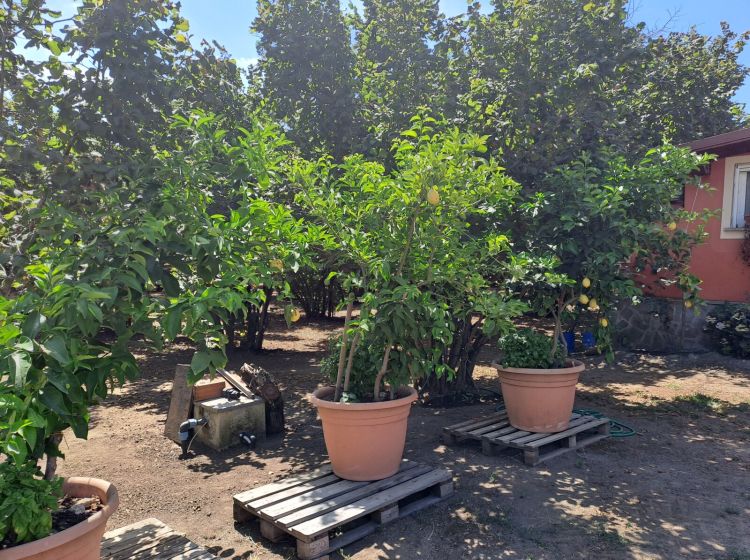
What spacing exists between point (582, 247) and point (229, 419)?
3.48 meters

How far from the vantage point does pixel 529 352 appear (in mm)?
4832

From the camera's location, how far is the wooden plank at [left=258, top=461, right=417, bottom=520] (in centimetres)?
315

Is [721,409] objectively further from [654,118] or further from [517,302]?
[654,118]

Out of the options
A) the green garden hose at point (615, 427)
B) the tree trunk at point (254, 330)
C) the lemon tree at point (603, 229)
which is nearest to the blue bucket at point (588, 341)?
the green garden hose at point (615, 427)

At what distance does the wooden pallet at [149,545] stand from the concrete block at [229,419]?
1663mm

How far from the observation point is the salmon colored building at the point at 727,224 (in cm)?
854

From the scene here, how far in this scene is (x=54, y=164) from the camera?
3.56m

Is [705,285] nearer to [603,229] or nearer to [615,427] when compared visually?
[615,427]

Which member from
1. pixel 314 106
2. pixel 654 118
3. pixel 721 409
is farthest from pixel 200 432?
pixel 654 118

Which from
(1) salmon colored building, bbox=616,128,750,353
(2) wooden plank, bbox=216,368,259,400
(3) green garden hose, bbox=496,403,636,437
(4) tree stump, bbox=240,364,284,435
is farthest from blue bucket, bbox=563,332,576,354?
(2) wooden plank, bbox=216,368,259,400

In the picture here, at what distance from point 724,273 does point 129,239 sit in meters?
9.28

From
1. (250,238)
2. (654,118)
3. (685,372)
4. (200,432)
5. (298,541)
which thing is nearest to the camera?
(250,238)

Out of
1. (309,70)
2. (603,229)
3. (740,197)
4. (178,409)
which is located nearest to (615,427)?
(603,229)

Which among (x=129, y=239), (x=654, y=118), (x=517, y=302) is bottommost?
(x=517, y=302)
